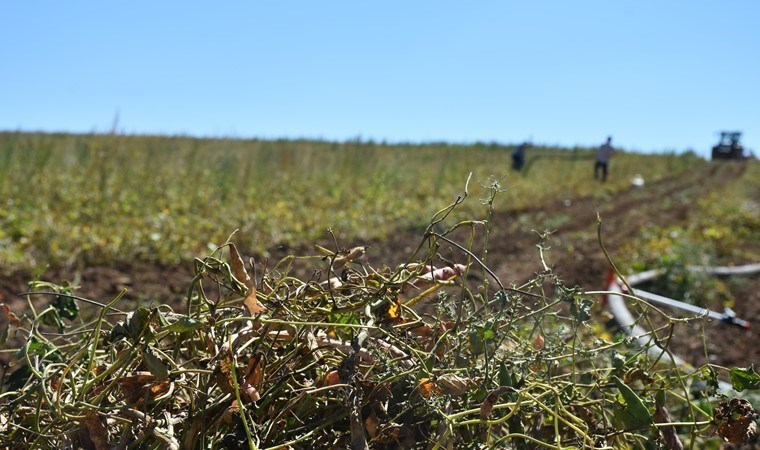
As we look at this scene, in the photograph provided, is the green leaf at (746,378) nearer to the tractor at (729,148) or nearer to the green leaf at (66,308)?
the green leaf at (66,308)

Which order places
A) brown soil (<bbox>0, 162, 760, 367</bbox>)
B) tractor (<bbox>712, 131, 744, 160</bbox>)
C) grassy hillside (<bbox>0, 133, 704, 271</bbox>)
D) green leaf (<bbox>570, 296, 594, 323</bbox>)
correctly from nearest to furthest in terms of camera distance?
1. green leaf (<bbox>570, 296, 594, 323</bbox>)
2. brown soil (<bbox>0, 162, 760, 367</bbox>)
3. grassy hillside (<bbox>0, 133, 704, 271</bbox>)
4. tractor (<bbox>712, 131, 744, 160</bbox>)

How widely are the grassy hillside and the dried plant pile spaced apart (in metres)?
3.10

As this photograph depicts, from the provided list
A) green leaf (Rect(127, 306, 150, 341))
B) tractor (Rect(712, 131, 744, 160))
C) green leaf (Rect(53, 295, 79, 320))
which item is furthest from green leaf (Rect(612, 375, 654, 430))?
tractor (Rect(712, 131, 744, 160))

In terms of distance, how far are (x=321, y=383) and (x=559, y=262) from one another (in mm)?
6962

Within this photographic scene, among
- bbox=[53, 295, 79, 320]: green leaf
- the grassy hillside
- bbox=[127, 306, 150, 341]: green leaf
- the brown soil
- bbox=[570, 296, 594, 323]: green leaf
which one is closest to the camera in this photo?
bbox=[127, 306, 150, 341]: green leaf

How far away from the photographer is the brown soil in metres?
4.95

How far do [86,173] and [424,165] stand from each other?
1161cm

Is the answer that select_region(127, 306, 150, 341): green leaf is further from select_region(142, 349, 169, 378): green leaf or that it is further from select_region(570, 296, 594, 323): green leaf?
select_region(570, 296, 594, 323): green leaf

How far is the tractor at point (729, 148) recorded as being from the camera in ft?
113

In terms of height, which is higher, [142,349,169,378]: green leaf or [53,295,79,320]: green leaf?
[142,349,169,378]: green leaf

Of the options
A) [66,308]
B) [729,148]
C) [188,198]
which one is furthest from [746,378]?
[729,148]

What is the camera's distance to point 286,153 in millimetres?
14680

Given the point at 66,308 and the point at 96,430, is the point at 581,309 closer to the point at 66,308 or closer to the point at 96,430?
the point at 96,430

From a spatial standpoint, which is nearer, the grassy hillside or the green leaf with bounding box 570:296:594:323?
the green leaf with bounding box 570:296:594:323
